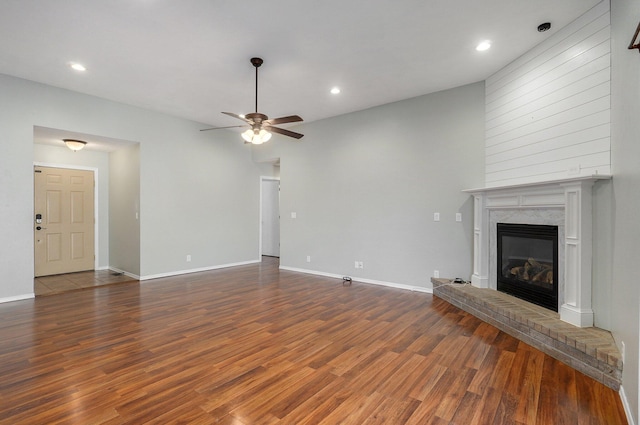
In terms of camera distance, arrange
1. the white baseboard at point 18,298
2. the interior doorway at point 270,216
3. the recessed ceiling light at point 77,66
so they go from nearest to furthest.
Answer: the recessed ceiling light at point 77,66, the white baseboard at point 18,298, the interior doorway at point 270,216

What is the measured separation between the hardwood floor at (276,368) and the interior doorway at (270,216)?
4518 mm

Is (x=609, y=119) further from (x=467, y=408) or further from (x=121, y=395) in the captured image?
(x=121, y=395)

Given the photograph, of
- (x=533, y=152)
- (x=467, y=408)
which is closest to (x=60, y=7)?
(x=467, y=408)

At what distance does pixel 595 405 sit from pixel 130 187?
6.99 meters

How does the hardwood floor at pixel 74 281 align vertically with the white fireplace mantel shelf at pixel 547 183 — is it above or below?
below

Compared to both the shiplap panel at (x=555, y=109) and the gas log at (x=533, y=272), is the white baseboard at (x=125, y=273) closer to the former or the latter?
the gas log at (x=533, y=272)

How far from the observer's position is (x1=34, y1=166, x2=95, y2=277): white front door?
575 cm

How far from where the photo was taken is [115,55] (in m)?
3.55

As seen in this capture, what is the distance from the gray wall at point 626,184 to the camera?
1.97m

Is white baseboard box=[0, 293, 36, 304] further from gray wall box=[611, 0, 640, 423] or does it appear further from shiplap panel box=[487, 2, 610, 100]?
shiplap panel box=[487, 2, 610, 100]

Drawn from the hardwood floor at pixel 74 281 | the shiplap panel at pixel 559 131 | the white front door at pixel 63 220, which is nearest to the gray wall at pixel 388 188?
the shiplap panel at pixel 559 131

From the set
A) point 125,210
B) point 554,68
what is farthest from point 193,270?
point 554,68

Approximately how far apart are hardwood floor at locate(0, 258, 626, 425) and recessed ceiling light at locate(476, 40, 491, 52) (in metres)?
3.18

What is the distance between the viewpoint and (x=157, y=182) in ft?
18.7
